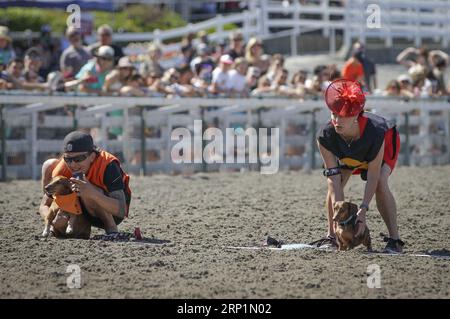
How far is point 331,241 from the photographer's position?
889 cm

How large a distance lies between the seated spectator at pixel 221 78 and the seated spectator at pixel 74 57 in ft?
7.58

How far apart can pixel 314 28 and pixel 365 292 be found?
21050 millimetres

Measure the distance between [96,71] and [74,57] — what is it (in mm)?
587

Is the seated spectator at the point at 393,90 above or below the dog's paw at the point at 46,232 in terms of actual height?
above

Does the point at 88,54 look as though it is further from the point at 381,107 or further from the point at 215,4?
the point at 215,4

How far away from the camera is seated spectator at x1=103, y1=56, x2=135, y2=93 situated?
1619 centimetres

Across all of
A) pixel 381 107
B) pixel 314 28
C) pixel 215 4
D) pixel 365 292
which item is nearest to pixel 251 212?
pixel 365 292

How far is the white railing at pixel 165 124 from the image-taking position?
1570 cm

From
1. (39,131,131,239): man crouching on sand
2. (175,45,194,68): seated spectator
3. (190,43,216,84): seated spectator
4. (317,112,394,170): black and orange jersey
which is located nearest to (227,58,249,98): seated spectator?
(190,43,216,84): seated spectator

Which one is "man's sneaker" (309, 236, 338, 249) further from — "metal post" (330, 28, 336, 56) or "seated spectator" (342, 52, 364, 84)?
"metal post" (330, 28, 336, 56)

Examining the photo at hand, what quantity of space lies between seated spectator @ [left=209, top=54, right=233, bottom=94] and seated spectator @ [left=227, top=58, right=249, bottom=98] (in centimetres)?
8

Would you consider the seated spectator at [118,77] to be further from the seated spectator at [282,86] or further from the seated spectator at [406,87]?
the seated spectator at [406,87]

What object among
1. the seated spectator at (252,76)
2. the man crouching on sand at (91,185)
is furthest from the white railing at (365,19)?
the man crouching on sand at (91,185)

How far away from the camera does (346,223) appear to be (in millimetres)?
8359
